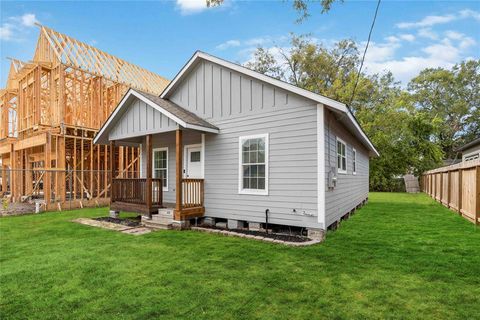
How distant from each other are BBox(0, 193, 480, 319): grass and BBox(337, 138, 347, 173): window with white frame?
8.35ft

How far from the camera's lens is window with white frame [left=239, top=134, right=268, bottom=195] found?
716cm

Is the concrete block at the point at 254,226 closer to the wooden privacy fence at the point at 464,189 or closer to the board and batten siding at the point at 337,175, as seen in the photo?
the board and batten siding at the point at 337,175

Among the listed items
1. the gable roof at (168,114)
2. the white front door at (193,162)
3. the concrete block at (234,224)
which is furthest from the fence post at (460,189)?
the white front door at (193,162)

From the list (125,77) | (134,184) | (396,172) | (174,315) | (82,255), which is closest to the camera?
(174,315)

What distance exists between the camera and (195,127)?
24.3 feet

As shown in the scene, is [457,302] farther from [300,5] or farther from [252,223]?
[300,5]

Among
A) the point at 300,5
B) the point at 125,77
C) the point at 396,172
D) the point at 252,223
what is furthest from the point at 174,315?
the point at 396,172

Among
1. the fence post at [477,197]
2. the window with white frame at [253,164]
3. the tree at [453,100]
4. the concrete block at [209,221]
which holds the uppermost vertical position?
the tree at [453,100]

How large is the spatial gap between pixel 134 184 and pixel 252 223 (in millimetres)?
4232

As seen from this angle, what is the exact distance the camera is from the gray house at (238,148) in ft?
21.3

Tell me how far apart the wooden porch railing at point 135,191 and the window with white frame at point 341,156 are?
5528 millimetres

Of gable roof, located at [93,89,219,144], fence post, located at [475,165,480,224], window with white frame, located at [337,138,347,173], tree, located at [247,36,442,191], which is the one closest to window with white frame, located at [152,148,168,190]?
gable roof, located at [93,89,219,144]

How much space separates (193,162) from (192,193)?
1194 millimetres

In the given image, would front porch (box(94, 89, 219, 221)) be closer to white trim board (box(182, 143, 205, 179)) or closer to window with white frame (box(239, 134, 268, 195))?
white trim board (box(182, 143, 205, 179))
